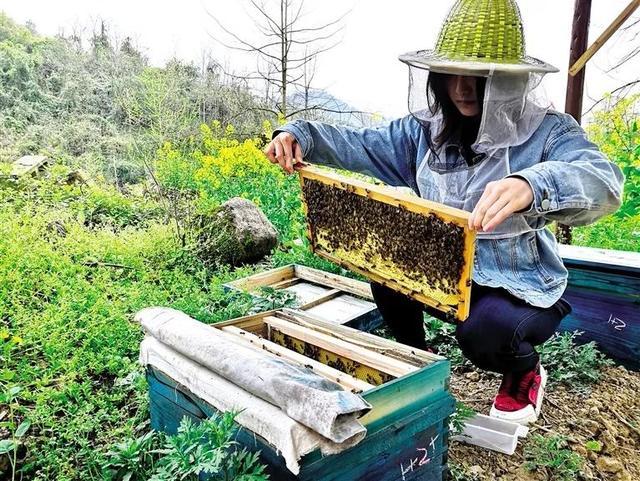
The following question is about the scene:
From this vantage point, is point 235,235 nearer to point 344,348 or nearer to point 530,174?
point 344,348

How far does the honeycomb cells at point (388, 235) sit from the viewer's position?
1.91 m

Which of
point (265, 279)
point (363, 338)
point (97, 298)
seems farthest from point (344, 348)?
point (97, 298)

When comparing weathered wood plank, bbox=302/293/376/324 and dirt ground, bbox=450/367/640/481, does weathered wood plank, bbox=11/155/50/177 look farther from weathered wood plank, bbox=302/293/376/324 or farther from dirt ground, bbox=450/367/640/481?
dirt ground, bbox=450/367/640/481

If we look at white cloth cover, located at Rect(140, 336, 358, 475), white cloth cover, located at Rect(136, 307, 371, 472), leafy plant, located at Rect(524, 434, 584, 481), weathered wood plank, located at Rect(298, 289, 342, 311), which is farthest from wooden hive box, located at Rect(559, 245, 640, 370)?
white cloth cover, located at Rect(140, 336, 358, 475)

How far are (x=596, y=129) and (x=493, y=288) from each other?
147 inches

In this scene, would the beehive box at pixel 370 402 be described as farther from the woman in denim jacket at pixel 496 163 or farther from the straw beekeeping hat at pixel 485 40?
the straw beekeeping hat at pixel 485 40

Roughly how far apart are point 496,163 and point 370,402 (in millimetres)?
1107

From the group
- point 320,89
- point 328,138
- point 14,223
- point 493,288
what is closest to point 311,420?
point 493,288

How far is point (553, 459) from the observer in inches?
86.0

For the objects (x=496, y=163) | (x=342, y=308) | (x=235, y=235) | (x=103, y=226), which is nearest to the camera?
(x=496, y=163)

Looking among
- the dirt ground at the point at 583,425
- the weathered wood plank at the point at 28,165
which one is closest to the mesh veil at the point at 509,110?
the dirt ground at the point at 583,425

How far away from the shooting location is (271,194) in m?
5.23

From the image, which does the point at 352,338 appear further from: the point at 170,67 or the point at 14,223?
the point at 170,67

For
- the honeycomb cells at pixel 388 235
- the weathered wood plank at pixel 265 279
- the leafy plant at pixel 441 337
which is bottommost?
the leafy plant at pixel 441 337
